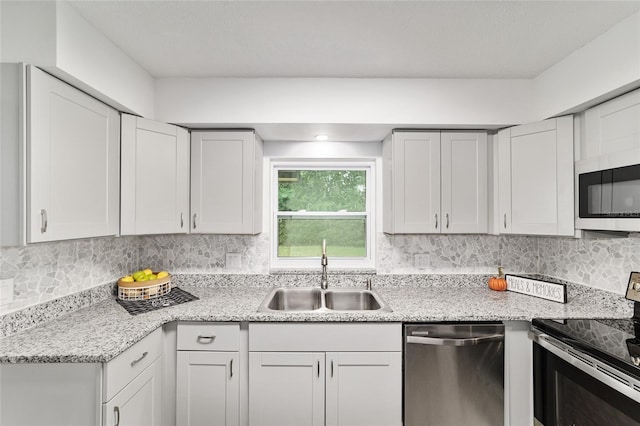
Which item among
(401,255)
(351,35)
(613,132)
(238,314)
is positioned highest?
(351,35)

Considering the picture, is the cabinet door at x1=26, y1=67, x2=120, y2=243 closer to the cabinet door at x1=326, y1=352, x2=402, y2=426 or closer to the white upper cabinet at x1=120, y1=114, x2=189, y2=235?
the white upper cabinet at x1=120, y1=114, x2=189, y2=235

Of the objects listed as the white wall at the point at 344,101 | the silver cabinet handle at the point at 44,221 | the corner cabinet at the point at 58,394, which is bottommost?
the corner cabinet at the point at 58,394

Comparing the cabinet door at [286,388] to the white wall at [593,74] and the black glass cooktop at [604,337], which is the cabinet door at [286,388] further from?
the white wall at [593,74]

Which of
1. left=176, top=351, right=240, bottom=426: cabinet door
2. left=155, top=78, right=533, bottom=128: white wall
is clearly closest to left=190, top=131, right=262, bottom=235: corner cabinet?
left=155, top=78, right=533, bottom=128: white wall

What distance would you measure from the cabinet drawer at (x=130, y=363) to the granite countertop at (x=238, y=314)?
5 cm

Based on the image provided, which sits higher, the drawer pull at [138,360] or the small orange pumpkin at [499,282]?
the small orange pumpkin at [499,282]

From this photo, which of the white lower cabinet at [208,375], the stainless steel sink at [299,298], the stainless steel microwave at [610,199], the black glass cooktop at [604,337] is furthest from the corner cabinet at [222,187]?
the stainless steel microwave at [610,199]

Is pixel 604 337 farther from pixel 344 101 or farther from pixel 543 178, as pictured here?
pixel 344 101

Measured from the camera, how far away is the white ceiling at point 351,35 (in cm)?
141

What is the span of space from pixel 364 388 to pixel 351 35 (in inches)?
74.0

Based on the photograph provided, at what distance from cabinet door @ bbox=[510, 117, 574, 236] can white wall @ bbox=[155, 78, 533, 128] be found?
17 centimetres

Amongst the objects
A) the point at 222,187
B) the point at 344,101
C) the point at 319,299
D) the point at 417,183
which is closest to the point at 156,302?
the point at 222,187

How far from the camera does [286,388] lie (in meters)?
1.79

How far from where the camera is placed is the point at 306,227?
267cm
